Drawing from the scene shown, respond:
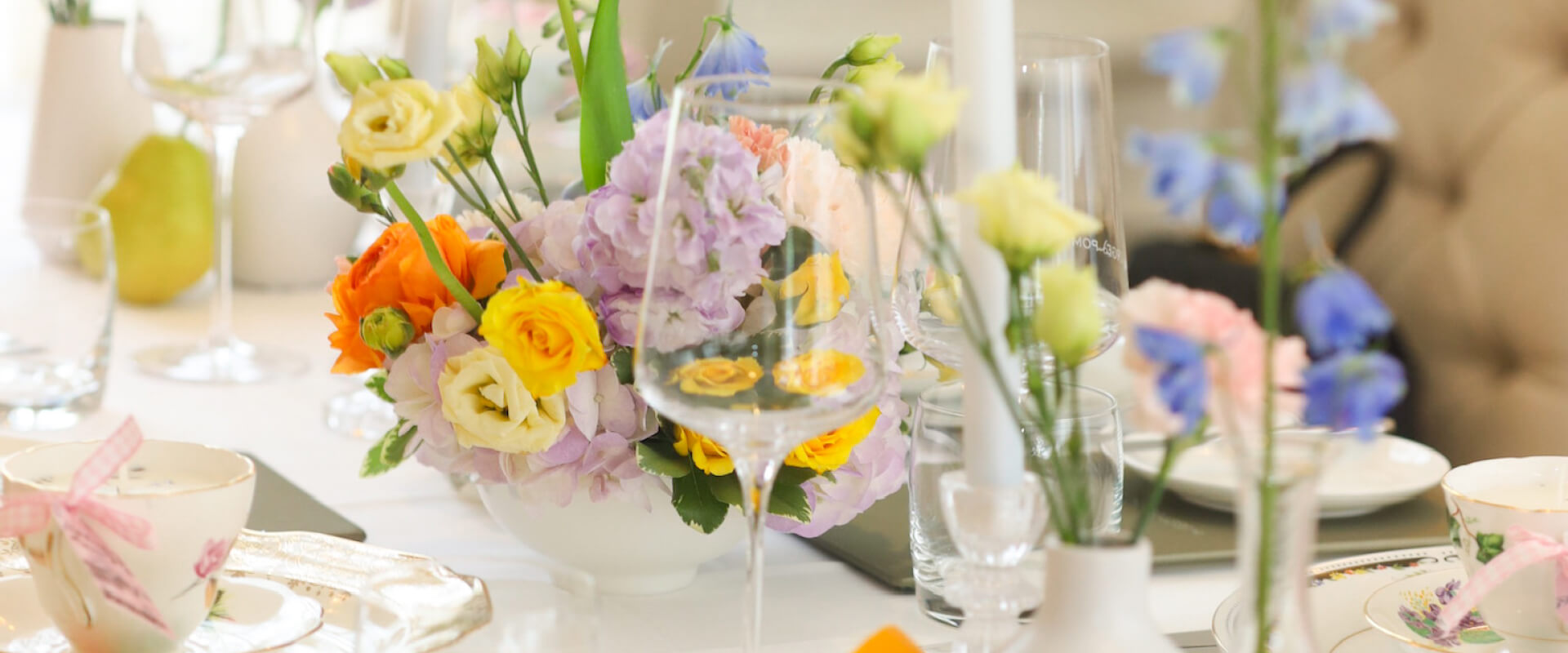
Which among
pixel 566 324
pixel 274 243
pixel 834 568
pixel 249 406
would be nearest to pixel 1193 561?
pixel 834 568

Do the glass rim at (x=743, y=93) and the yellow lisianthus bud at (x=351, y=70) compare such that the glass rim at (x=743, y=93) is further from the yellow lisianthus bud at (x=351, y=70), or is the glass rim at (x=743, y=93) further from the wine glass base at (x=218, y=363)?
the wine glass base at (x=218, y=363)

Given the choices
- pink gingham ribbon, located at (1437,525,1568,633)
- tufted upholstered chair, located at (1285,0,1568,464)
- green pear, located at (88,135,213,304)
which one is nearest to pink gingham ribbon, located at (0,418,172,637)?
pink gingham ribbon, located at (1437,525,1568,633)

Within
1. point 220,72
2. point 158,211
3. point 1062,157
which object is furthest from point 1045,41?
point 158,211

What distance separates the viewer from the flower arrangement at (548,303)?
0.57 meters

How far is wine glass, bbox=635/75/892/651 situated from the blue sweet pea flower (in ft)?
0.51

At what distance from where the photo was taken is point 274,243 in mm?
1473

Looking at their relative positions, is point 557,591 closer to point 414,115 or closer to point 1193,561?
point 414,115

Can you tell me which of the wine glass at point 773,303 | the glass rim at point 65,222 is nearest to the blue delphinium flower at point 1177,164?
the wine glass at point 773,303

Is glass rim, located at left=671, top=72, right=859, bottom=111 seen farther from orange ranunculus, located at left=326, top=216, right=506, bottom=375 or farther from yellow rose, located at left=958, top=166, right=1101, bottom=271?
orange ranunculus, located at left=326, top=216, right=506, bottom=375

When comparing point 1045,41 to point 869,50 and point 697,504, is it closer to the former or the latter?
point 869,50

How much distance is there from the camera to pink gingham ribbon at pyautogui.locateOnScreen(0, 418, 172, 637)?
52 cm

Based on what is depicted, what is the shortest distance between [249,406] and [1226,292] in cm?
84

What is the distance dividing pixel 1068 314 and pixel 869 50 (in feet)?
1.17

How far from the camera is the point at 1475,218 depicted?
132cm
